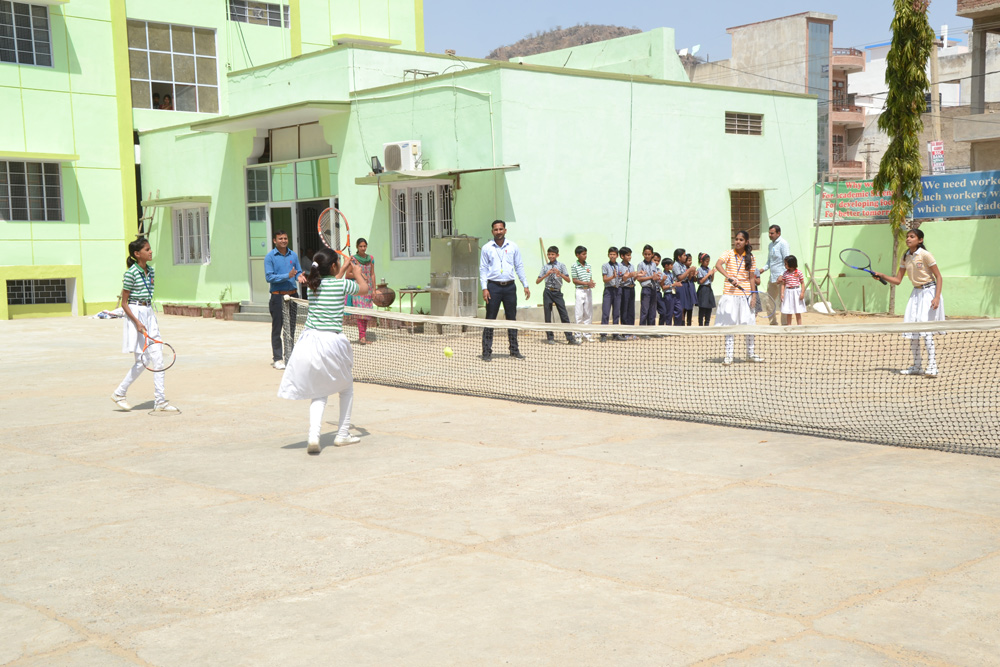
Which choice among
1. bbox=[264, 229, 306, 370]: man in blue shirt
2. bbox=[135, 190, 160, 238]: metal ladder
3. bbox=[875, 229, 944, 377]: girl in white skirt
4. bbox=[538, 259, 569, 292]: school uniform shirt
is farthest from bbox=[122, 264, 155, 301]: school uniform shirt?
bbox=[135, 190, 160, 238]: metal ladder

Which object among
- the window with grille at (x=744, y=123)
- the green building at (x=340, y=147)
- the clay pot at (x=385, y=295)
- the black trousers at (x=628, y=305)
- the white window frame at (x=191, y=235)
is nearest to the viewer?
the black trousers at (x=628, y=305)

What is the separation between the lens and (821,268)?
2478 cm

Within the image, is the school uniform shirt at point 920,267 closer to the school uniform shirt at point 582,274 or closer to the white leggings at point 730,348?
the white leggings at point 730,348

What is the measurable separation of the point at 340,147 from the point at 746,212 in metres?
9.31

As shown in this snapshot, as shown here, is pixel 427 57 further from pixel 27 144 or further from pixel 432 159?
pixel 27 144

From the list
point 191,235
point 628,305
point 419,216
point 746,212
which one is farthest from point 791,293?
point 191,235

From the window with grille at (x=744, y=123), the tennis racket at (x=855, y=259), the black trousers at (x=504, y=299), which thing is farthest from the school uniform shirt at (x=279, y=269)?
the tennis racket at (x=855, y=259)

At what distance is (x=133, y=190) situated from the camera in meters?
29.9

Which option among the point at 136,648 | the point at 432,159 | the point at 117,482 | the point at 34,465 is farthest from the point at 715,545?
the point at 432,159

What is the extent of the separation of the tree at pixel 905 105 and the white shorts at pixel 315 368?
17.6 m

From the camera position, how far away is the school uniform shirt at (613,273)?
60.5ft

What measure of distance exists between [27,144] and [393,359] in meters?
17.4

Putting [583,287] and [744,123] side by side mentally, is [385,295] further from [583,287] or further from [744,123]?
[744,123]

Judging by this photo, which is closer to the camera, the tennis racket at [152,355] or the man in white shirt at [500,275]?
the tennis racket at [152,355]
